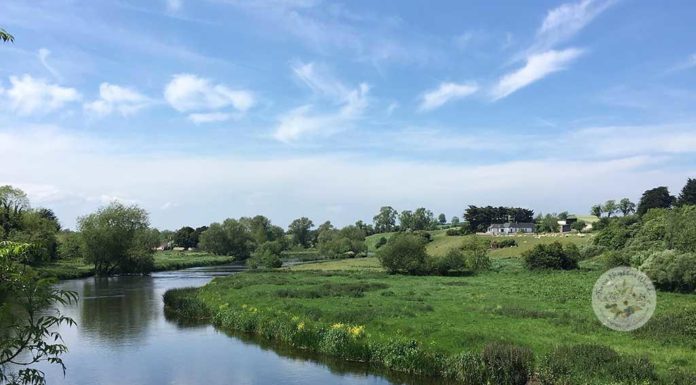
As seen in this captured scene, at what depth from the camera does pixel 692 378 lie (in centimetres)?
1777

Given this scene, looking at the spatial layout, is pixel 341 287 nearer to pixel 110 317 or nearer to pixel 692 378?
pixel 110 317

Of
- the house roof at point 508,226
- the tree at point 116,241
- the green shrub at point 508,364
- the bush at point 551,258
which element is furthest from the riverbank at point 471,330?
the house roof at point 508,226

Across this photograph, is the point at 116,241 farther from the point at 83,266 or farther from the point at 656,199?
the point at 656,199

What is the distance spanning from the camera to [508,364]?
21125mm

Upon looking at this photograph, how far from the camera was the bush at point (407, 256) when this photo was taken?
7775 centimetres

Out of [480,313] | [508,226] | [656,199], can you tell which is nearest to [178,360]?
[480,313]

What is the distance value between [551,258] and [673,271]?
2778 cm

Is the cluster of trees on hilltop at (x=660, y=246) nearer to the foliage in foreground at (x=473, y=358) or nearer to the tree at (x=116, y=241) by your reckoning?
the foliage in foreground at (x=473, y=358)

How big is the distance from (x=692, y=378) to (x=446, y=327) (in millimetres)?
12356

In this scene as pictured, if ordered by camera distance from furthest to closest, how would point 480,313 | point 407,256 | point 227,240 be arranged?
point 227,240
point 407,256
point 480,313

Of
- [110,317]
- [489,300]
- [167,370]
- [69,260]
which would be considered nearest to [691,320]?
[489,300]

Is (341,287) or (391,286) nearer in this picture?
(341,287)

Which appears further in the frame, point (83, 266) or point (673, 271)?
point (83, 266)

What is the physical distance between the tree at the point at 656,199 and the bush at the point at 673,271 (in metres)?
97.1
